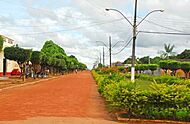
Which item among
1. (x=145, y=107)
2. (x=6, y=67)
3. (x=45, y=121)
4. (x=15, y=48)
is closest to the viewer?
(x=45, y=121)

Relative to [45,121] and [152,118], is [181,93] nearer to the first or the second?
[152,118]

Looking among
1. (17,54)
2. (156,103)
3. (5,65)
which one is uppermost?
(17,54)

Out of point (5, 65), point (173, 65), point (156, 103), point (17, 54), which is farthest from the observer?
point (173, 65)

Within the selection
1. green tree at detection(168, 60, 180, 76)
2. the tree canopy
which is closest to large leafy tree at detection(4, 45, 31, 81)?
the tree canopy

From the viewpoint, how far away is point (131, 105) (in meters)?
12.8

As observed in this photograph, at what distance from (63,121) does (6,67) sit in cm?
5298

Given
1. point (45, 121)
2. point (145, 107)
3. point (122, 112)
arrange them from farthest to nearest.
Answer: point (122, 112), point (145, 107), point (45, 121)

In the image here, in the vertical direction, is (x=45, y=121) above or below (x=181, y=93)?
below

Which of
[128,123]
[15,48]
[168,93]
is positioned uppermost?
[15,48]

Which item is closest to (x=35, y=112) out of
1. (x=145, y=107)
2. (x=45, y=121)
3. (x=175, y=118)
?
(x=45, y=121)

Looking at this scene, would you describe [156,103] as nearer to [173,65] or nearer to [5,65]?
[5,65]

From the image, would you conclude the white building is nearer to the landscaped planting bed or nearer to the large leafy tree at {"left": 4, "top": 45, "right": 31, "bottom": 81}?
the large leafy tree at {"left": 4, "top": 45, "right": 31, "bottom": 81}

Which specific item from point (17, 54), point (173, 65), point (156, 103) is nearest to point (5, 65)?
point (17, 54)

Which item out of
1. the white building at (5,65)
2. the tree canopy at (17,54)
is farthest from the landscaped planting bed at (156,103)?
the white building at (5,65)
